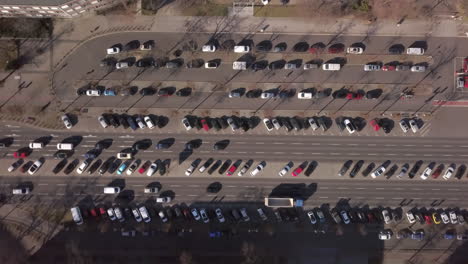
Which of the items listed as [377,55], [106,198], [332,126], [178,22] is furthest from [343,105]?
[106,198]

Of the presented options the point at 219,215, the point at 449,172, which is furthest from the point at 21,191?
the point at 449,172

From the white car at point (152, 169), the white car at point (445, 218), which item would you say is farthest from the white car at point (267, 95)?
the white car at point (445, 218)

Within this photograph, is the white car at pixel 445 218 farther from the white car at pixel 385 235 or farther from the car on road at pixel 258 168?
the car on road at pixel 258 168

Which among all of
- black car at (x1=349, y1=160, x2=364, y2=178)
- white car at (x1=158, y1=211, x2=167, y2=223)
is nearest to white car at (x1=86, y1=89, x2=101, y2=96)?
white car at (x1=158, y1=211, x2=167, y2=223)

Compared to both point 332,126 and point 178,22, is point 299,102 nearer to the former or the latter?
point 332,126

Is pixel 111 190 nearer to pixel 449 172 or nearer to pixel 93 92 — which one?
pixel 93 92
